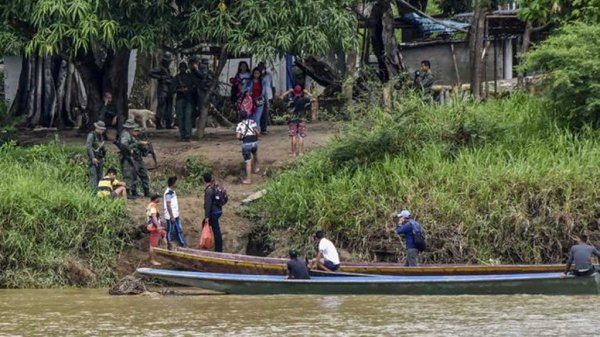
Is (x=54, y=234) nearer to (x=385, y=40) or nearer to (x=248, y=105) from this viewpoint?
(x=248, y=105)

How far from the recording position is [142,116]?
2856 cm

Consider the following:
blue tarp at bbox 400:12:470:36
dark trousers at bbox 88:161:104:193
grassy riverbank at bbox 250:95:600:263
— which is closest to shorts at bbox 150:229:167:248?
grassy riverbank at bbox 250:95:600:263

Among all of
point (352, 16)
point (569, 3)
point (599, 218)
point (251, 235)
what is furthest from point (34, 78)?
point (599, 218)

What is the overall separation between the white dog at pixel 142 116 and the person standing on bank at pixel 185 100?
212 cm

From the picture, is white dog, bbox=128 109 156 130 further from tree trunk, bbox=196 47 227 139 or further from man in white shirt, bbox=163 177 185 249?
man in white shirt, bbox=163 177 185 249

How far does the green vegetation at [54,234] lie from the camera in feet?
67.1

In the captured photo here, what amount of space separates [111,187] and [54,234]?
1519 millimetres

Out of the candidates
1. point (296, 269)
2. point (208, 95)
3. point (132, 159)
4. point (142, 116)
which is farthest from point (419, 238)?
point (142, 116)

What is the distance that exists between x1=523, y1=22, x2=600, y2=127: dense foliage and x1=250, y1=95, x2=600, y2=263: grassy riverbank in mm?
357

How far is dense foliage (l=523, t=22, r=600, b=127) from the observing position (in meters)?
22.6

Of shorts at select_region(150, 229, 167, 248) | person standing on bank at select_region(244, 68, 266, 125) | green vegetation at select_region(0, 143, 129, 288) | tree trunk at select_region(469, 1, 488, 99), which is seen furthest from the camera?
tree trunk at select_region(469, 1, 488, 99)

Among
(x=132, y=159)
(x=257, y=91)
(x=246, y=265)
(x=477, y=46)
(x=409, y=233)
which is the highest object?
(x=477, y=46)

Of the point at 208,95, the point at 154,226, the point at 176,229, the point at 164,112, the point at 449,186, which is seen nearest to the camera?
the point at 154,226

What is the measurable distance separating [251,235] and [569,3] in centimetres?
750
